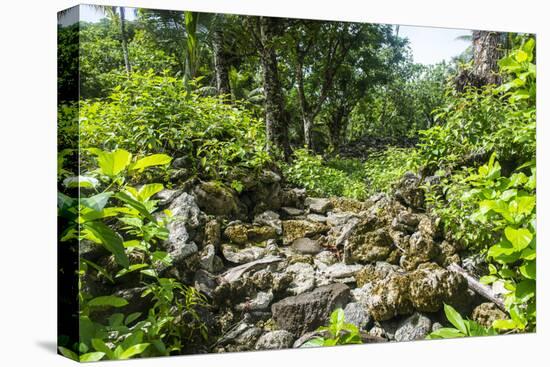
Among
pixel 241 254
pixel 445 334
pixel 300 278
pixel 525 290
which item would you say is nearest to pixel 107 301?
pixel 241 254

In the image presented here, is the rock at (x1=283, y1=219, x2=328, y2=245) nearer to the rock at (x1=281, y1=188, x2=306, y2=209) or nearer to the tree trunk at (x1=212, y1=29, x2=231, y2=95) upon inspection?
the rock at (x1=281, y1=188, x2=306, y2=209)

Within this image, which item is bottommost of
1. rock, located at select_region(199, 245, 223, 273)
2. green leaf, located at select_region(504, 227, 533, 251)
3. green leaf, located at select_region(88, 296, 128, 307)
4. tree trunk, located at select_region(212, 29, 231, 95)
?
green leaf, located at select_region(88, 296, 128, 307)

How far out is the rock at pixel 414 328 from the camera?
14.8ft

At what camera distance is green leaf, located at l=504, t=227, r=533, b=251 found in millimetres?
4602

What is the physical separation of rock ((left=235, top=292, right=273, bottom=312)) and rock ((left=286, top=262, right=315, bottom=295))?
0.54 feet

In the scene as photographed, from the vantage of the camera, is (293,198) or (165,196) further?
(293,198)

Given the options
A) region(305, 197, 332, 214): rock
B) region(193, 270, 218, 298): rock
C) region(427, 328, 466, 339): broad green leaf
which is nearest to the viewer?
region(193, 270, 218, 298): rock

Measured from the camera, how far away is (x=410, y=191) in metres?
4.84

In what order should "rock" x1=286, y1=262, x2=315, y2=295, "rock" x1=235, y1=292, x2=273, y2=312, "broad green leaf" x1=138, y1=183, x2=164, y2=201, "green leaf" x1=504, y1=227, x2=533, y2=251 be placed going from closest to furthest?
"broad green leaf" x1=138, y1=183, x2=164, y2=201 → "rock" x1=235, y1=292, x2=273, y2=312 → "rock" x1=286, y1=262, x2=315, y2=295 → "green leaf" x1=504, y1=227, x2=533, y2=251

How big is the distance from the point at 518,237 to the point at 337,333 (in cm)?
148

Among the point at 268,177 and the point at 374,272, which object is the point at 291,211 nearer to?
the point at 268,177

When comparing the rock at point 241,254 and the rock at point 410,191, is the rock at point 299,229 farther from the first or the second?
the rock at point 410,191

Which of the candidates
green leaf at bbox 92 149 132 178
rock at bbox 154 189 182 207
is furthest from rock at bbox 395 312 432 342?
green leaf at bbox 92 149 132 178

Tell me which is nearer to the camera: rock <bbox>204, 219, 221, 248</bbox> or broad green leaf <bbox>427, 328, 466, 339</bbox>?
rock <bbox>204, 219, 221, 248</bbox>
